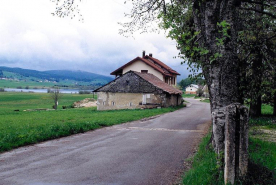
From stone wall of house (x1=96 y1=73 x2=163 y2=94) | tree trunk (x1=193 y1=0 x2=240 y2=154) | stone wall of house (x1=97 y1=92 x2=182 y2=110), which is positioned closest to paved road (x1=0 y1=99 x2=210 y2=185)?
tree trunk (x1=193 y1=0 x2=240 y2=154)

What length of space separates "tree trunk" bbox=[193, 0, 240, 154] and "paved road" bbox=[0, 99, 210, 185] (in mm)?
1960

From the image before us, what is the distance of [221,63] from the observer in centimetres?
677

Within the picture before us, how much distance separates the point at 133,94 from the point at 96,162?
101 ft

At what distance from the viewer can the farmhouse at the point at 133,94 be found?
124 ft

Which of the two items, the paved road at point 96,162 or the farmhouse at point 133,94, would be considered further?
the farmhouse at point 133,94

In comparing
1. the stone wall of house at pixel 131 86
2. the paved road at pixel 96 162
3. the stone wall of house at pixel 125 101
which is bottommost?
the paved road at pixel 96 162

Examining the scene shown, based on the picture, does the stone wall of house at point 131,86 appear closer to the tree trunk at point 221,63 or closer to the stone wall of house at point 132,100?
the stone wall of house at point 132,100

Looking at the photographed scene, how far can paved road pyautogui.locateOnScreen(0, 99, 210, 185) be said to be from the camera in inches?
253

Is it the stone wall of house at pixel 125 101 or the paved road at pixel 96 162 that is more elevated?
the stone wall of house at pixel 125 101

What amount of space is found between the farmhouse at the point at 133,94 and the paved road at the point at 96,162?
25.6 m

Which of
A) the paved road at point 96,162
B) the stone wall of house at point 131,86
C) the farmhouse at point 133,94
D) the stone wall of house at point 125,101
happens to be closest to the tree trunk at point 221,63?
the paved road at point 96,162

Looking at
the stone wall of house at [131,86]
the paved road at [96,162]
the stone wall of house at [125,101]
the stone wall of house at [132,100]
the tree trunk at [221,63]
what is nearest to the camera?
the paved road at [96,162]

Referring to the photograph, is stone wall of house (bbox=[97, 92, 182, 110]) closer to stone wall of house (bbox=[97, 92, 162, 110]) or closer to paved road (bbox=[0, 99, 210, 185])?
stone wall of house (bbox=[97, 92, 162, 110])

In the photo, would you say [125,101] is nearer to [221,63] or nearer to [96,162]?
[96,162]
